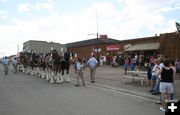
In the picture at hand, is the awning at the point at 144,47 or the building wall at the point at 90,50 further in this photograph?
the building wall at the point at 90,50

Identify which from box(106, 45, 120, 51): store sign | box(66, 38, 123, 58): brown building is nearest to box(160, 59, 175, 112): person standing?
box(66, 38, 123, 58): brown building

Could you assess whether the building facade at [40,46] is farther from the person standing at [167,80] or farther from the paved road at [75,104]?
the person standing at [167,80]

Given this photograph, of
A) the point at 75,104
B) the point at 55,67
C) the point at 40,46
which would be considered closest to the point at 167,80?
the point at 75,104

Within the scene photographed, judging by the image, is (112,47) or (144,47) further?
(112,47)

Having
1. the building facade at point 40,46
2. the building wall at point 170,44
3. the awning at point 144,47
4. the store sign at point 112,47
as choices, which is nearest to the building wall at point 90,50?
the store sign at point 112,47

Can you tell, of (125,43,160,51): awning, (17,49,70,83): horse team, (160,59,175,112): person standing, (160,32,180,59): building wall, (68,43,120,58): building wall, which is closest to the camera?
(160,59,175,112): person standing

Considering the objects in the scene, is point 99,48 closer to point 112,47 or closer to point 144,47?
point 112,47

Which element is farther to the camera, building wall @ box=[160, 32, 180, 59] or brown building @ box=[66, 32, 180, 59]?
brown building @ box=[66, 32, 180, 59]

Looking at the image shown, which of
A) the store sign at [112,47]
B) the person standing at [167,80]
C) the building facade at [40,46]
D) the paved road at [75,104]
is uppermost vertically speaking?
the store sign at [112,47]

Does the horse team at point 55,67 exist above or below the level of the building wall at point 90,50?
below

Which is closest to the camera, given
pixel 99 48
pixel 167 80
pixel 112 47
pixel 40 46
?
pixel 167 80

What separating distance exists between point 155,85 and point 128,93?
1310 millimetres

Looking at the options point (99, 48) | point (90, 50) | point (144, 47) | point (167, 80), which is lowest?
point (167, 80)

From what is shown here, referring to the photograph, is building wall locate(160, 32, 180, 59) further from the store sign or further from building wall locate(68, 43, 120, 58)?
building wall locate(68, 43, 120, 58)
